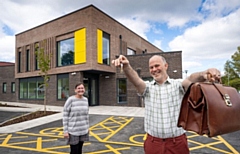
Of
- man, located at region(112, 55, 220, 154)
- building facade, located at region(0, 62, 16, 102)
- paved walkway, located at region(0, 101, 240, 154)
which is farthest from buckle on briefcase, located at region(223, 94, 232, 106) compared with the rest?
building facade, located at region(0, 62, 16, 102)

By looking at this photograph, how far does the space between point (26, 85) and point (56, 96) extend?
5577mm

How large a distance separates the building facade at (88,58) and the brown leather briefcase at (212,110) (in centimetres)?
1250

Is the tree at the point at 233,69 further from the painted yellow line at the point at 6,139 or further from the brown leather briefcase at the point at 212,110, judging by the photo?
the brown leather briefcase at the point at 212,110

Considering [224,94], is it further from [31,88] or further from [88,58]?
[31,88]

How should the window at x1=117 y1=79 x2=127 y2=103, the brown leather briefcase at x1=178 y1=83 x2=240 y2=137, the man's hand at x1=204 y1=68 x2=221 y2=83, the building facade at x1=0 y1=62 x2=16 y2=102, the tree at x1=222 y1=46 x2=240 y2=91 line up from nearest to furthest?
the brown leather briefcase at x1=178 y1=83 x2=240 y2=137, the man's hand at x1=204 y1=68 x2=221 y2=83, the window at x1=117 y1=79 x2=127 y2=103, the building facade at x1=0 y1=62 x2=16 y2=102, the tree at x1=222 y1=46 x2=240 y2=91

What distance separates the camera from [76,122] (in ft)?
11.3

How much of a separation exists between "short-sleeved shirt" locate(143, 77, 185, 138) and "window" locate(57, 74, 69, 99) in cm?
1431

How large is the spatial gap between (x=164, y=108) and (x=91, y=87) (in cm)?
1451

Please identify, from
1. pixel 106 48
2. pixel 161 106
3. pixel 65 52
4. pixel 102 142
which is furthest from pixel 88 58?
pixel 161 106

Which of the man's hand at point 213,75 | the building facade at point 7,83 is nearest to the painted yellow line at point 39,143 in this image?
the man's hand at point 213,75

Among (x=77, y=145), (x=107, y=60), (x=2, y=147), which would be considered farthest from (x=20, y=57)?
(x=77, y=145)

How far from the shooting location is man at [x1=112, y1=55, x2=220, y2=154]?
1731mm

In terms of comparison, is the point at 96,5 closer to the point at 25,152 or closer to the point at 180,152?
the point at 25,152

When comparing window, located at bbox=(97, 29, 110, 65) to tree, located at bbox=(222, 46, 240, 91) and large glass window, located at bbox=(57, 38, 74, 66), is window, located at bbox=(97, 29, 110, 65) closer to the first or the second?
large glass window, located at bbox=(57, 38, 74, 66)
